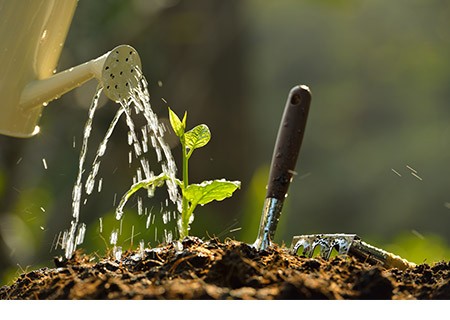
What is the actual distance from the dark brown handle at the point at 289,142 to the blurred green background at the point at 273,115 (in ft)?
2.81

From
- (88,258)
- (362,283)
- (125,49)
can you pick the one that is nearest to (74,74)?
(125,49)

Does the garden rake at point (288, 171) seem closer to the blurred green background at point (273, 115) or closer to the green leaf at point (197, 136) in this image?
the green leaf at point (197, 136)

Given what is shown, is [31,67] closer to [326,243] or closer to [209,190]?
[209,190]

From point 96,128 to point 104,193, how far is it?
311 mm

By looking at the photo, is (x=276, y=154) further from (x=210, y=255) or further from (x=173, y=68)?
(x=173, y=68)

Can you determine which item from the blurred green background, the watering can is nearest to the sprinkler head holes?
the watering can

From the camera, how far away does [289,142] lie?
86 centimetres

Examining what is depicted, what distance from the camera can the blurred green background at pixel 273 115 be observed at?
2444 millimetres

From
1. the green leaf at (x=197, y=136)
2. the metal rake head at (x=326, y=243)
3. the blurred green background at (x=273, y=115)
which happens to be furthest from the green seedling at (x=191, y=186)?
the blurred green background at (x=273, y=115)

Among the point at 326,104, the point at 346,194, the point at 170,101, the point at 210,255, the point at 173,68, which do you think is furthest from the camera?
the point at 326,104

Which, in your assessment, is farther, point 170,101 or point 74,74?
point 170,101

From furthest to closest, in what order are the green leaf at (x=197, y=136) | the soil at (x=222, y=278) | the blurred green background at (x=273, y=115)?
the blurred green background at (x=273, y=115) < the green leaf at (x=197, y=136) < the soil at (x=222, y=278)

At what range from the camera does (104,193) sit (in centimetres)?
304

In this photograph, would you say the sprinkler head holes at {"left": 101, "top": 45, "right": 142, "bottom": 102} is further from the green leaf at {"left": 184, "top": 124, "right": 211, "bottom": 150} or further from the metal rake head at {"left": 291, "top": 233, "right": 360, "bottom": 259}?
the metal rake head at {"left": 291, "top": 233, "right": 360, "bottom": 259}
